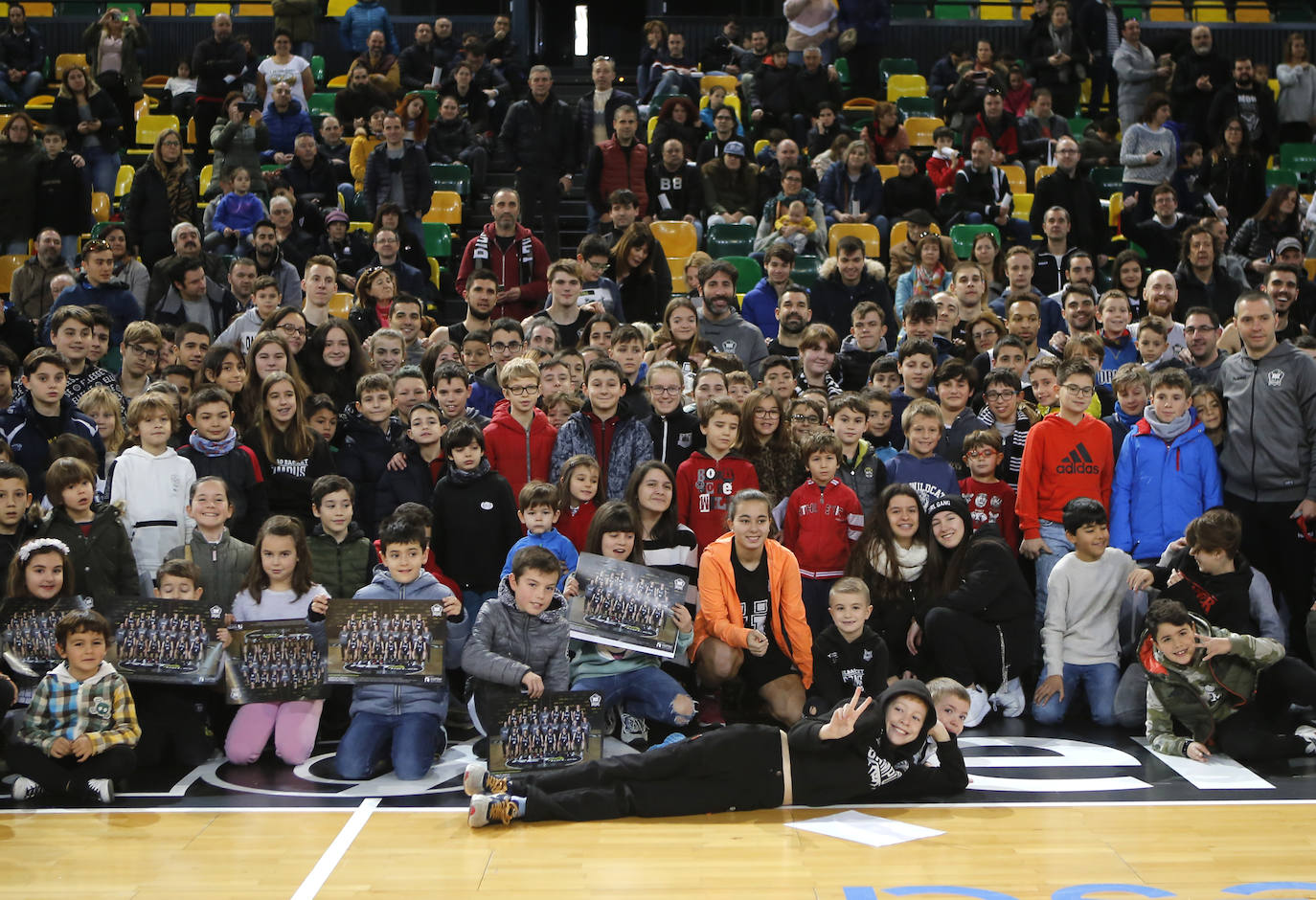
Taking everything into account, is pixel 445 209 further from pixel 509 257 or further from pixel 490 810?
pixel 490 810

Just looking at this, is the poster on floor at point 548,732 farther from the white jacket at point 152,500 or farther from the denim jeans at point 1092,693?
the denim jeans at point 1092,693

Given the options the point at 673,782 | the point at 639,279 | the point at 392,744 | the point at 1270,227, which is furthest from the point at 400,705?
the point at 1270,227

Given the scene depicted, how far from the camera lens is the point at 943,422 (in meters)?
8.28

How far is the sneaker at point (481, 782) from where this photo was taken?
579cm

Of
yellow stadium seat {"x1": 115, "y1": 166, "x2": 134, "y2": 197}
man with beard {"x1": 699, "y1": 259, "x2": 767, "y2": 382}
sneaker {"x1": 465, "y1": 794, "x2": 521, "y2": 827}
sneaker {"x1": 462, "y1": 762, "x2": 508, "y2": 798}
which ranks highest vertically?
yellow stadium seat {"x1": 115, "y1": 166, "x2": 134, "y2": 197}

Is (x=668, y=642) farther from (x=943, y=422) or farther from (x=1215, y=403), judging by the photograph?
(x=1215, y=403)

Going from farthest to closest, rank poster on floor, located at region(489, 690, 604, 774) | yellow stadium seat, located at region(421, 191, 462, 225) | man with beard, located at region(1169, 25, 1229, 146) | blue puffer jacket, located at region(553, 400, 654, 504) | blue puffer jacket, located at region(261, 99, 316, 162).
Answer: man with beard, located at region(1169, 25, 1229, 146) → blue puffer jacket, located at region(261, 99, 316, 162) → yellow stadium seat, located at region(421, 191, 462, 225) → blue puffer jacket, located at region(553, 400, 654, 504) → poster on floor, located at region(489, 690, 604, 774)

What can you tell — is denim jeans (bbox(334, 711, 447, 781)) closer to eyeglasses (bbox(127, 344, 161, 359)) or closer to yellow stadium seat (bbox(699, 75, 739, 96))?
eyeglasses (bbox(127, 344, 161, 359))

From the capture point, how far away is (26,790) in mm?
5984

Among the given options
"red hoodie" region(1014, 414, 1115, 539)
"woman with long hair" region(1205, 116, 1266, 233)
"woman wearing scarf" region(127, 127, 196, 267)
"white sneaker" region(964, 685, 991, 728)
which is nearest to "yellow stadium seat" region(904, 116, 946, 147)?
"woman with long hair" region(1205, 116, 1266, 233)

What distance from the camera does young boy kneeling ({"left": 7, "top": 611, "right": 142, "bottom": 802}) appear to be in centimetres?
596

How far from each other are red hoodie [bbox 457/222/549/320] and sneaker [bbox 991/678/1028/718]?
16.5 feet

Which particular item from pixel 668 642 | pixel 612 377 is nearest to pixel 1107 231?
pixel 612 377

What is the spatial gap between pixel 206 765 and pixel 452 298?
707 cm
